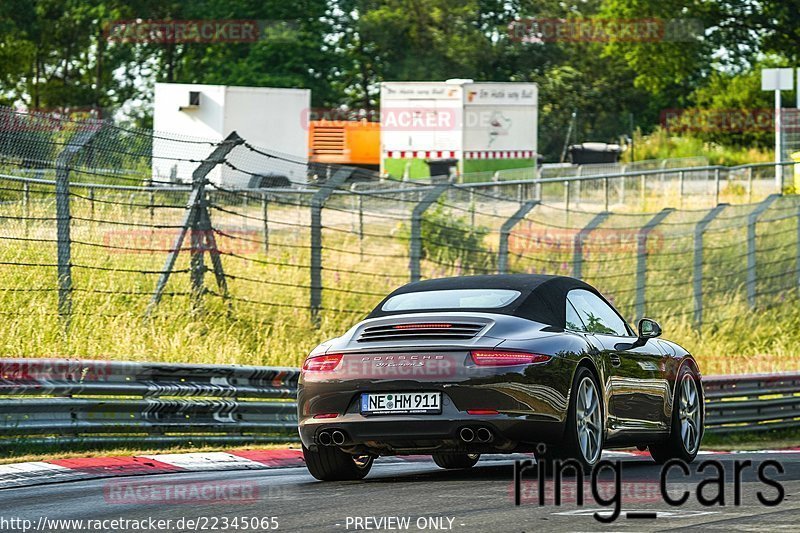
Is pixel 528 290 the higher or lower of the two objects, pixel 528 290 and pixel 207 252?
the lower

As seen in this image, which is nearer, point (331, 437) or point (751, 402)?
point (331, 437)

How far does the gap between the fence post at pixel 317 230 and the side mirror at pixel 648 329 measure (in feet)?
17.1

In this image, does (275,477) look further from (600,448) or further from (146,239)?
(146,239)

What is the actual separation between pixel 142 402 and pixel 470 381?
137 inches

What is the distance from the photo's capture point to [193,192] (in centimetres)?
1582

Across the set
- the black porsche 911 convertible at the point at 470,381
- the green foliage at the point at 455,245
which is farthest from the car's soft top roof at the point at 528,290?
the green foliage at the point at 455,245

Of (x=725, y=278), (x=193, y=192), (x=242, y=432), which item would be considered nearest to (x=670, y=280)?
(x=725, y=278)

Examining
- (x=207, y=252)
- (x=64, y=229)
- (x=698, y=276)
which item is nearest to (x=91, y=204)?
(x=64, y=229)

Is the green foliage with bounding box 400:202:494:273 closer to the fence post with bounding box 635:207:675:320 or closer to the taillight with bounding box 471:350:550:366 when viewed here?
the fence post with bounding box 635:207:675:320

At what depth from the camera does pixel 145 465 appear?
1066 centimetres

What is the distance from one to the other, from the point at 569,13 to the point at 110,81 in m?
21.9

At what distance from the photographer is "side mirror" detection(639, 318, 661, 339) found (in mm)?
10852

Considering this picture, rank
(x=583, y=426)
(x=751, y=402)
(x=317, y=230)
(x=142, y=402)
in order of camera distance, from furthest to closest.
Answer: (x=317, y=230)
(x=751, y=402)
(x=142, y=402)
(x=583, y=426)

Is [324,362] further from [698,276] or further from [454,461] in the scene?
[698,276]
